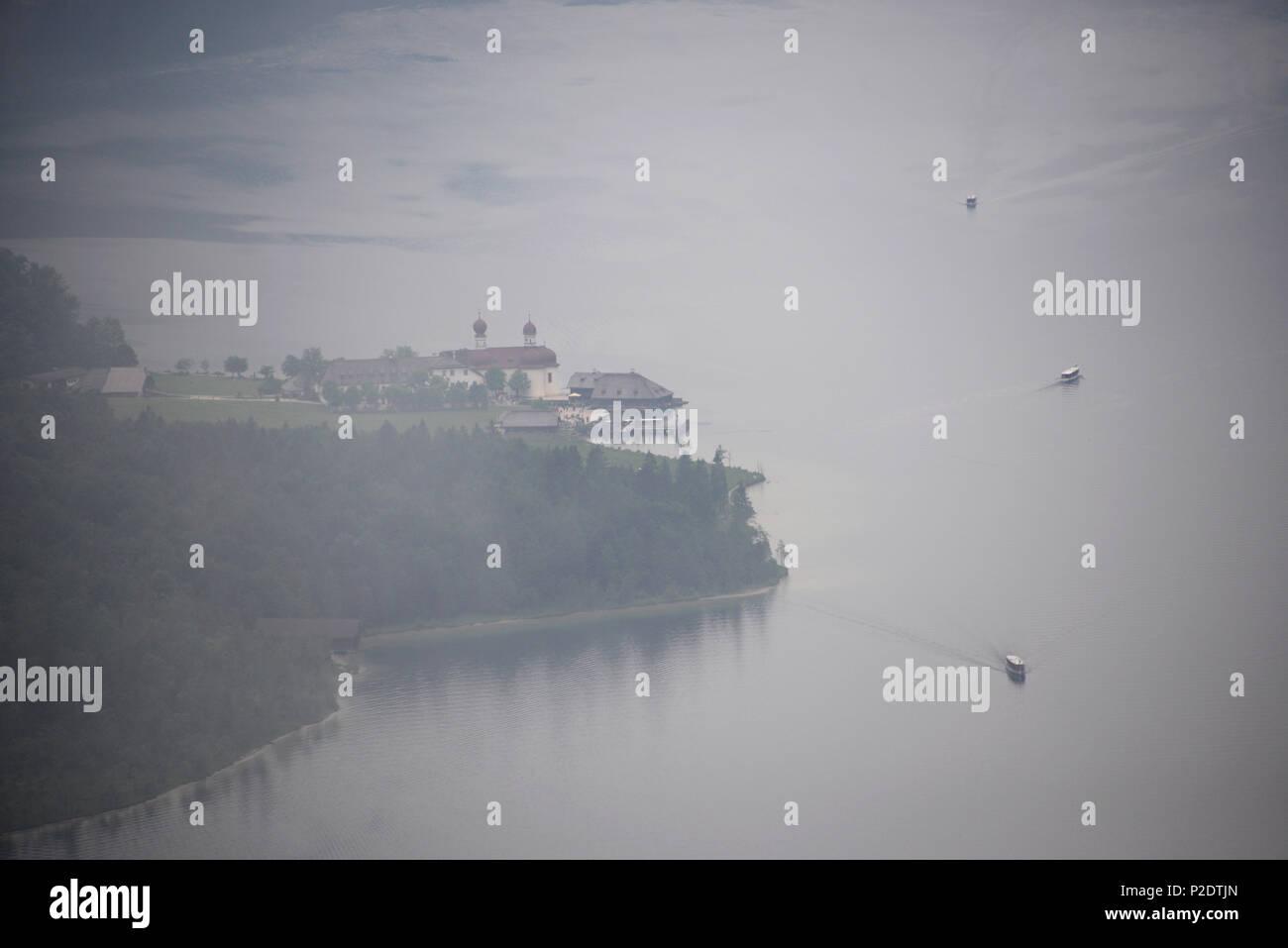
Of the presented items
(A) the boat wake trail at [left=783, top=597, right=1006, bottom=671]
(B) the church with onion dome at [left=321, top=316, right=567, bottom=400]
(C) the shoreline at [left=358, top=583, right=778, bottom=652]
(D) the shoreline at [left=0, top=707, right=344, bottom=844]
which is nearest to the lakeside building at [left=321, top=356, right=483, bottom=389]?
(B) the church with onion dome at [left=321, top=316, right=567, bottom=400]

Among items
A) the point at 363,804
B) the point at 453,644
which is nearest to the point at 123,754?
the point at 363,804

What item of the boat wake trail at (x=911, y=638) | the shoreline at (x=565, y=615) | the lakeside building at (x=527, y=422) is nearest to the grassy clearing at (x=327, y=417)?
the lakeside building at (x=527, y=422)

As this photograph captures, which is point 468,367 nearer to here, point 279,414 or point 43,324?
point 279,414

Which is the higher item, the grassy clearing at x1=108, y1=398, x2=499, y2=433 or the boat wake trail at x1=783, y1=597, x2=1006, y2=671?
the grassy clearing at x1=108, y1=398, x2=499, y2=433

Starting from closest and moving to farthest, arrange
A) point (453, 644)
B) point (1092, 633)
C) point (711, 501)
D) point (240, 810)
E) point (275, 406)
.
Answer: point (240, 810)
point (1092, 633)
point (453, 644)
point (711, 501)
point (275, 406)

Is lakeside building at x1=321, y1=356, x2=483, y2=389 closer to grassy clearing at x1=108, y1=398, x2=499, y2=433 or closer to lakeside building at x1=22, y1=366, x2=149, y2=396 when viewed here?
grassy clearing at x1=108, y1=398, x2=499, y2=433

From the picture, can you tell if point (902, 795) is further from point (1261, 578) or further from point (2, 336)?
point (2, 336)
